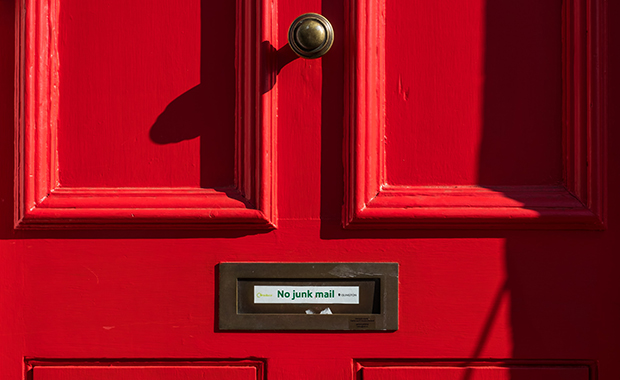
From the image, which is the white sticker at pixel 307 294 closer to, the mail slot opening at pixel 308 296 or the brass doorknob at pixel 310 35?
the mail slot opening at pixel 308 296

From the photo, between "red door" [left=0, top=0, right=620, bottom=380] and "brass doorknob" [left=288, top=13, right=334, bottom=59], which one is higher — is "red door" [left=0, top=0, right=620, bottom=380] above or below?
below

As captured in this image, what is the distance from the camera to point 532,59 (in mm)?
1049

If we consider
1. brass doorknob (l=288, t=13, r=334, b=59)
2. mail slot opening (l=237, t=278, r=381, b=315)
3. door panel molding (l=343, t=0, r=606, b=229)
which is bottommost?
mail slot opening (l=237, t=278, r=381, b=315)

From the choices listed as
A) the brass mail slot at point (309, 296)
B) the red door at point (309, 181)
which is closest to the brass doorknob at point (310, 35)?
the red door at point (309, 181)

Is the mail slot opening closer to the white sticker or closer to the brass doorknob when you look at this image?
the white sticker

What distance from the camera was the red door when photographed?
3.39 feet

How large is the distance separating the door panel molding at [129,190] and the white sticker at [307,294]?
14 centimetres

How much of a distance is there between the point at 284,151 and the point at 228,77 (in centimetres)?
21

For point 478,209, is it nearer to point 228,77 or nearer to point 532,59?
point 532,59

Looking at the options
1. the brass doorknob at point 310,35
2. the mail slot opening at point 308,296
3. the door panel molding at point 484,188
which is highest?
the brass doorknob at point 310,35

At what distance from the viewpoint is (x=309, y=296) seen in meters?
1.04

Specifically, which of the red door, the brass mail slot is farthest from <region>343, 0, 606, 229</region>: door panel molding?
the brass mail slot

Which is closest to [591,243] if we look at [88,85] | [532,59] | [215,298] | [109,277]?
[532,59]

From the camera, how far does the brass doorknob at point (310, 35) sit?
3.19ft
